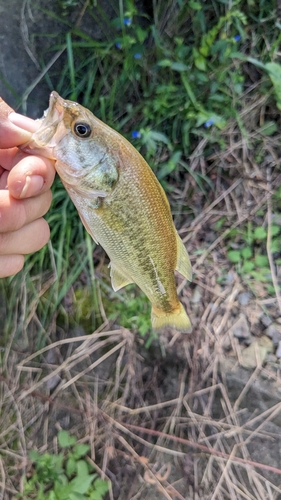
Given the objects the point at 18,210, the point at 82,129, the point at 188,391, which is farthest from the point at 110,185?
the point at 188,391

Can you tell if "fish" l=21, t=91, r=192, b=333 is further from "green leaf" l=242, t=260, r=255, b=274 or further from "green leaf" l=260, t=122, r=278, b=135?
"green leaf" l=260, t=122, r=278, b=135

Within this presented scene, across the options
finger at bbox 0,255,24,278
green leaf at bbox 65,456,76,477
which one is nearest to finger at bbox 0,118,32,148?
finger at bbox 0,255,24,278

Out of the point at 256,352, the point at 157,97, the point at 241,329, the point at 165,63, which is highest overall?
the point at 165,63

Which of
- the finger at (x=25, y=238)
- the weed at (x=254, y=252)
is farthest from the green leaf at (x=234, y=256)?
the finger at (x=25, y=238)

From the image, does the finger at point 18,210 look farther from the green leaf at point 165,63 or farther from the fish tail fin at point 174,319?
the green leaf at point 165,63

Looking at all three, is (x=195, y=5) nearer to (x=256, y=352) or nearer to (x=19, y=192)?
(x=19, y=192)

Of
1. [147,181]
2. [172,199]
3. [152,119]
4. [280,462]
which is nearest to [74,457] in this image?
[280,462]

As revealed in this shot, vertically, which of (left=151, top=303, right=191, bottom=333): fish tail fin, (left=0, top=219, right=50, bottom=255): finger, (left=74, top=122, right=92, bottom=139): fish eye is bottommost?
(left=151, top=303, right=191, bottom=333): fish tail fin
